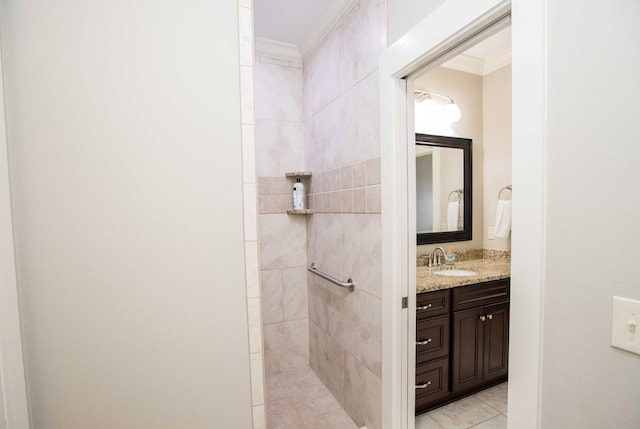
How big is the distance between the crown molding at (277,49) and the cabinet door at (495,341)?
2456 mm

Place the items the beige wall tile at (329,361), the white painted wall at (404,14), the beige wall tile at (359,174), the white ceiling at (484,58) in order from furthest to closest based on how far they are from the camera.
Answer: the white ceiling at (484,58) → the beige wall tile at (329,361) → the beige wall tile at (359,174) → the white painted wall at (404,14)

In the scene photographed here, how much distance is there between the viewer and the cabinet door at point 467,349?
1928 mm

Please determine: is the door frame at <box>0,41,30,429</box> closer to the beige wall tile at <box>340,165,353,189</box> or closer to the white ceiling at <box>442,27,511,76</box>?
the beige wall tile at <box>340,165,353,189</box>

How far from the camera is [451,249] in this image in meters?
2.38

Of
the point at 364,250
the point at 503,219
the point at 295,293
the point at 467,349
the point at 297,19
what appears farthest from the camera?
the point at 295,293

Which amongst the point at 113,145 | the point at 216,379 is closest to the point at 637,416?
the point at 216,379

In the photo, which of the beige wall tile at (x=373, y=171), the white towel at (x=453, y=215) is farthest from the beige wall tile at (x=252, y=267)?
the white towel at (x=453, y=215)

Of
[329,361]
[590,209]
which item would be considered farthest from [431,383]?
[590,209]

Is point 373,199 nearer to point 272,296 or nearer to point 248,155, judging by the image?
point 248,155

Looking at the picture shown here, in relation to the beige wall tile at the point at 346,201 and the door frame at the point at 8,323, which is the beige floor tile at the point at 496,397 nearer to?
the beige wall tile at the point at 346,201

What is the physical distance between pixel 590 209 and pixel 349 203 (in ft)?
4.03

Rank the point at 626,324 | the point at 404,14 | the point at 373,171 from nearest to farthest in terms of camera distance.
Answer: the point at 626,324, the point at 404,14, the point at 373,171

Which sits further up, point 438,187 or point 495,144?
point 495,144

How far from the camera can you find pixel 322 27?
2.07m
